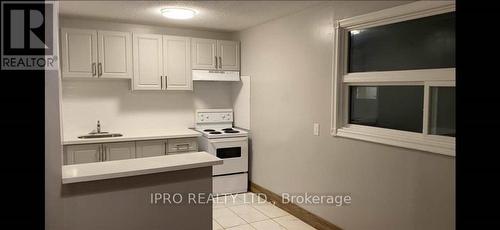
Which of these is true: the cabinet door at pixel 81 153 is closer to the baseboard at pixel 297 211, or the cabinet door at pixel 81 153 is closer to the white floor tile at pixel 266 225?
the white floor tile at pixel 266 225

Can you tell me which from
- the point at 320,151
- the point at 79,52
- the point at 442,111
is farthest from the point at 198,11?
the point at 442,111

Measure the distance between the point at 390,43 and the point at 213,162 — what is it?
171 cm

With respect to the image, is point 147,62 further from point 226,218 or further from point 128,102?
point 226,218

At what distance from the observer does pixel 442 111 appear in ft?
7.43

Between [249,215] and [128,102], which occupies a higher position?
[128,102]

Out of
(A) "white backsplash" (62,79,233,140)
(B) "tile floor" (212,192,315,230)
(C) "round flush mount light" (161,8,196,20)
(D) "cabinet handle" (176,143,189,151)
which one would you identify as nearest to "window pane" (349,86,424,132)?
(B) "tile floor" (212,192,315,230)

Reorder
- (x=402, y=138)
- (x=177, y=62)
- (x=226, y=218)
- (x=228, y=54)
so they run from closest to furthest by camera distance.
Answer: (x=402, y=138), (x=226, y=218), (x=177, y=62), (x=228, y=54)

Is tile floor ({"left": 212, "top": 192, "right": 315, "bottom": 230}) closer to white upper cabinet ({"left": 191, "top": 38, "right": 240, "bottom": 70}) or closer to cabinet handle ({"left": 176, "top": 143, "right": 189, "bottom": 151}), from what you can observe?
cabinet handle ({"left": 176, "top": 143, "right": 189, "bottom": 151})

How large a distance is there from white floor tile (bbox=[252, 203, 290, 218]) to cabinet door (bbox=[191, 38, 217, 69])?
1.95m

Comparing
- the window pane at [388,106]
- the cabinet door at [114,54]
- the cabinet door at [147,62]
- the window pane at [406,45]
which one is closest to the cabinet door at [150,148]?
the cabinet door at [147,62]

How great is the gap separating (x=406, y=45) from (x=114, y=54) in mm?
3143

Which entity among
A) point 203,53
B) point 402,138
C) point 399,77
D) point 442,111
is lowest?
point 402,138
